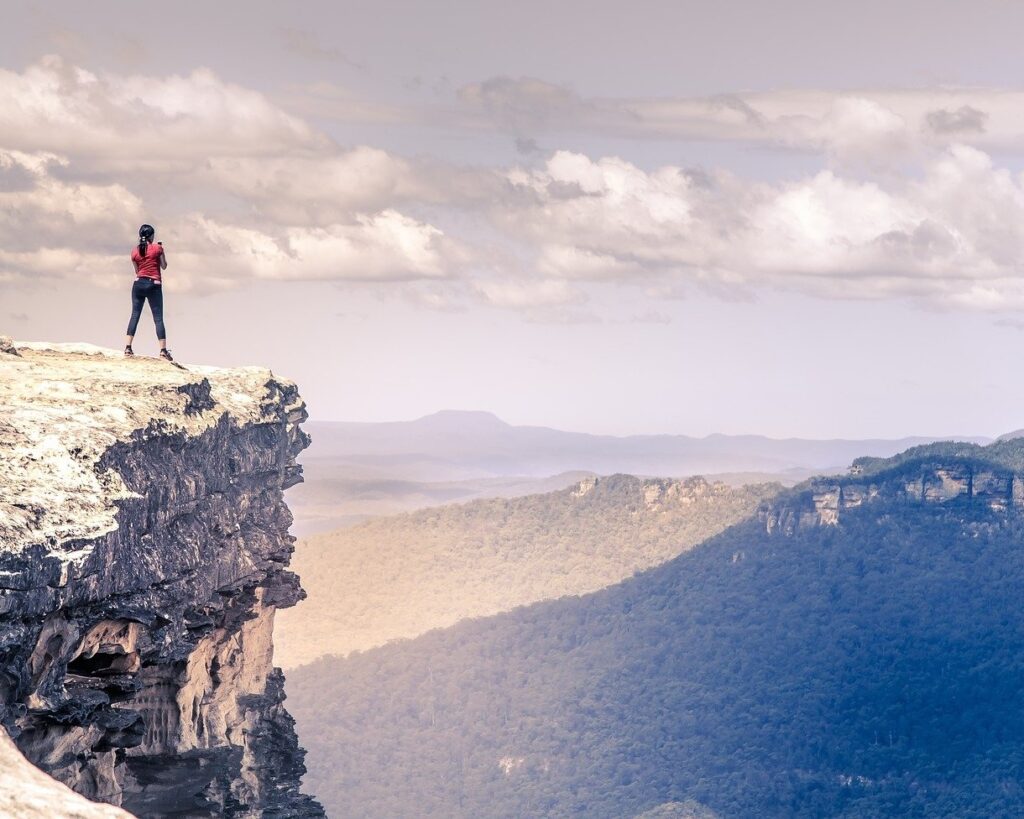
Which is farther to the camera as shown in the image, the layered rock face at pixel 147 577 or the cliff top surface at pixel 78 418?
the layered rock face at pixel 147 577

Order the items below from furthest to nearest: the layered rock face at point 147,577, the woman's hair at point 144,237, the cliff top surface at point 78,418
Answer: the woman's hair at point 144,237 < the layered rock face at point 147,577 < the cliff top surface at point 78,418

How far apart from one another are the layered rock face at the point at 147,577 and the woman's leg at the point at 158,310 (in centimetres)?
54

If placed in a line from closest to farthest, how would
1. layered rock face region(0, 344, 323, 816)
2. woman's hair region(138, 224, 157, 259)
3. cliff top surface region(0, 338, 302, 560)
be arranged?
cliff top surface region(0, 338, 302, 560) → layered rock face region(0, 344, 323, 816) → woman's hair region(138, 224, 157, 259)

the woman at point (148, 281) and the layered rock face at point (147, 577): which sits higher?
the woman at point (148, 281)

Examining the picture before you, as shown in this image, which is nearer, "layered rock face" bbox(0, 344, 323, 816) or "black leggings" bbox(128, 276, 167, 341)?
"layered rock face" bbox(0, 344, 323, 816)

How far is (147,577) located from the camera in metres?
30.5

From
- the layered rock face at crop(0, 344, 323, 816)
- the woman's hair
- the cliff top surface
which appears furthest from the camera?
the woman's hair

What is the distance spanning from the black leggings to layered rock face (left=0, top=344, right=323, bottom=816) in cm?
70

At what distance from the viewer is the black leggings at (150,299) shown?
39.8 metres

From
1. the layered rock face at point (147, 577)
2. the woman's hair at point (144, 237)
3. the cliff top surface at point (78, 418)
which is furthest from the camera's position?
the woman's hair at point (144, 237)

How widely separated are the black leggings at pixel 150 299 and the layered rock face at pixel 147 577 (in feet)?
2.30

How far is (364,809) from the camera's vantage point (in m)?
188

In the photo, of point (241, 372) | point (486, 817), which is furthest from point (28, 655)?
point (486, 817)

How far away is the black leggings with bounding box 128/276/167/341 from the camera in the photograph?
39750 millimetres
